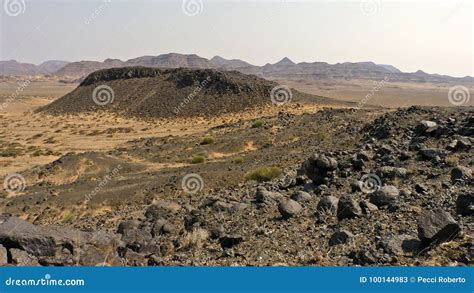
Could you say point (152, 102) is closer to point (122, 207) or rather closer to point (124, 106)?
point (124, 106)

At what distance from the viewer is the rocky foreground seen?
6.93 m

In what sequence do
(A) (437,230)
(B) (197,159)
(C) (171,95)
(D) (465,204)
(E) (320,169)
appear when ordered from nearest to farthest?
(A) (437,230), (D) (465,204), (E) (320,169), (B) (197,159), (C) (171,95)

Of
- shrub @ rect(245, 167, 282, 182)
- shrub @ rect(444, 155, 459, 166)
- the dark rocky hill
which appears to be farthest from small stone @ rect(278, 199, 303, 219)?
the dark rocky hill

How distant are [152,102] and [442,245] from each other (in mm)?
58277

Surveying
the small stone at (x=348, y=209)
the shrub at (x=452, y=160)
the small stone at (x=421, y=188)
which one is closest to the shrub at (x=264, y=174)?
the shrub at (x=452, y=160)

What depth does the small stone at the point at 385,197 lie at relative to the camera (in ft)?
30.1

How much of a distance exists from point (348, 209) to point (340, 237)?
1.24 meters

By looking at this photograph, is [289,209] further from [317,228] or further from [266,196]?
[266,196]

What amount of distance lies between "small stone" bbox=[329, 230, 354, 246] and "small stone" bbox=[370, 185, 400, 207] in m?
1.90

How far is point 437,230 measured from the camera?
675 cm

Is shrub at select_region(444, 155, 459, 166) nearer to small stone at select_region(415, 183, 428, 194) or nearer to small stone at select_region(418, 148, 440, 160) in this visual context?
small stone at select_region(418, 148, 440, 160)

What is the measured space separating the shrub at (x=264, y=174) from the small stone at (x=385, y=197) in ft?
26.2

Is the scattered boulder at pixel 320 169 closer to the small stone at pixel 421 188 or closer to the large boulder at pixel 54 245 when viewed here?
the small stone at pixel 421 188

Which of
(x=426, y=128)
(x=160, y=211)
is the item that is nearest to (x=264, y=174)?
(x=160, y=211)
